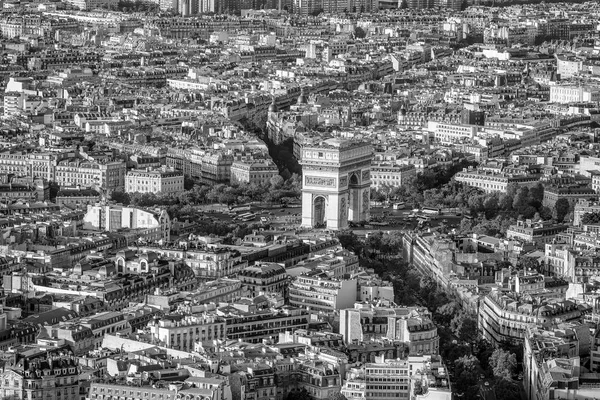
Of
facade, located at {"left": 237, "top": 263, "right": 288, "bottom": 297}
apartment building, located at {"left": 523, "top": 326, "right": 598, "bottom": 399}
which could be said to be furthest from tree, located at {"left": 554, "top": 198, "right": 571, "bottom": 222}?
apartment building, located at {"left": 523, "top": 326, "right": 598, "bottom": 399}

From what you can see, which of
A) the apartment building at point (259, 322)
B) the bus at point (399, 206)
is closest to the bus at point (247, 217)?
the bus at point (399, 206)

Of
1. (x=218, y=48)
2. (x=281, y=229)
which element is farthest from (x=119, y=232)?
(x=218, y=48)

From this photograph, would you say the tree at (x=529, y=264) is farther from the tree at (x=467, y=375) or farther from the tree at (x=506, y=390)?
the tree at (x=506, y=390)

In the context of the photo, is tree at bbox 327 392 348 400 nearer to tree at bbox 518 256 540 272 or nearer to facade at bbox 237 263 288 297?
facade at bbox 237 263 288 297

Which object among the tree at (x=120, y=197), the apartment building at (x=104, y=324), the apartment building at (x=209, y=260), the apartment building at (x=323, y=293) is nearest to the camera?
the apartment building at (x=104, y=324)

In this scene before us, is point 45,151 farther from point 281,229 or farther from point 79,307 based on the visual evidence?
point 79,307

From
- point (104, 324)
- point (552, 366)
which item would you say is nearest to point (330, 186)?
point (104, 324)
